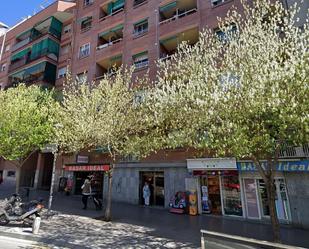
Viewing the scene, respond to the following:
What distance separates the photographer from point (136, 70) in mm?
19172

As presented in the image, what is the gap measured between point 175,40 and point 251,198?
477 inches

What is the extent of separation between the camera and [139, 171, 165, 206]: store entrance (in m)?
16.1

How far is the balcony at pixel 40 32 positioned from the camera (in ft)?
91.7

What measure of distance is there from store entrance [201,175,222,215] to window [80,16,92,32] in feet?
62.6

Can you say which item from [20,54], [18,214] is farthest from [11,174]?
[18,214]

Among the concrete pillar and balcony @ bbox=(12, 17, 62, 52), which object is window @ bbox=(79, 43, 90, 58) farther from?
the concrete pillar

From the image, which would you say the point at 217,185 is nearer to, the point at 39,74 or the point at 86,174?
the point at 86,174

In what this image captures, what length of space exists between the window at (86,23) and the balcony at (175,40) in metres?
9.74

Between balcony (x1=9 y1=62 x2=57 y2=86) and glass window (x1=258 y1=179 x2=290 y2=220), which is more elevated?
balcony (x1=9 y1=62 x2=57 y2=86)

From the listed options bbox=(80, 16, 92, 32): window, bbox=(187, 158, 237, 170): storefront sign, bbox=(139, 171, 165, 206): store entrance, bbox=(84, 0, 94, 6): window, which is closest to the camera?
bbox=(187, 158, 237, 170): storefront sign

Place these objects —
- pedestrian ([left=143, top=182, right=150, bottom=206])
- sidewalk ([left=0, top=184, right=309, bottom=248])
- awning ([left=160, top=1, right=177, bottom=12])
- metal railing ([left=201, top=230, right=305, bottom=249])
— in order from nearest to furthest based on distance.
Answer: metal railing ([left=201, top=230, right=305, bottom=249]), sidewalk ([left=0, top=184, right=309, bottom=248]), pedestrian ([left=143, top=182, right=150, bottom=206]), awning ([left=160, top=1, right=177, bottom=12])

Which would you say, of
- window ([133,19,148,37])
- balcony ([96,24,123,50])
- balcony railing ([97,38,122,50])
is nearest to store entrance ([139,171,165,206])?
window ([133,19,148,37])

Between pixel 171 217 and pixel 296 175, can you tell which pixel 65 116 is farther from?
pixel 296 175

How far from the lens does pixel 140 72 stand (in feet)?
61.8
